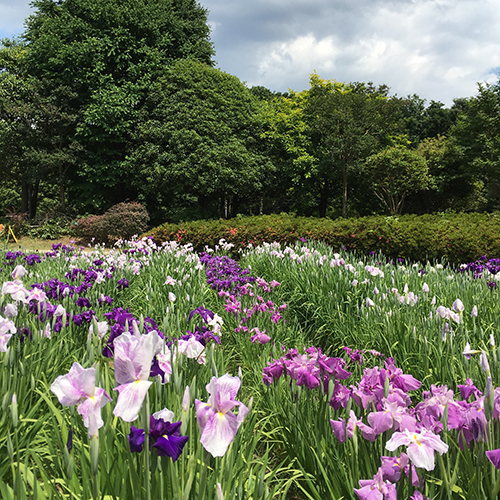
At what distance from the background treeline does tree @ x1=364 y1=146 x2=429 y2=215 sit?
65 millimetres

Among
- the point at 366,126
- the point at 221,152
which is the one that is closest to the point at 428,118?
the point at 366,126

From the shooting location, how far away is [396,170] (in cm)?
2177

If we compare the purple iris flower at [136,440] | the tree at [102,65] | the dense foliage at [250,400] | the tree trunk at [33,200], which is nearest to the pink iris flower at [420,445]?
the dense foliage at [250,400]

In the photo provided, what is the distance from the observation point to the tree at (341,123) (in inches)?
830

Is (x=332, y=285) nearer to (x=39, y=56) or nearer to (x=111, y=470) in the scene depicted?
(x=111, y=470)

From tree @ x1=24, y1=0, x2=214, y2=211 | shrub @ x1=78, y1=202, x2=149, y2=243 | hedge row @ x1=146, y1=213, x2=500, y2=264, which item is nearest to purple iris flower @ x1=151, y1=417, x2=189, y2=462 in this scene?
hedge row @ x1=146, y1=213, x2=500, y2=264

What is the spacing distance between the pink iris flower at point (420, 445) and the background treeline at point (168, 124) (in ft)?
54.2

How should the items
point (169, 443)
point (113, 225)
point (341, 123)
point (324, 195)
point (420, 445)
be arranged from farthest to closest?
point (324, 195), point (341, 123), point (113, 225), point (420, 445), point (169, 443)

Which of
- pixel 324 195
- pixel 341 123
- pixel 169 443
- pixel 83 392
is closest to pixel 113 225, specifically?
pixel 341 123

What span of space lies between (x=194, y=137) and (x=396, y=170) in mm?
11984

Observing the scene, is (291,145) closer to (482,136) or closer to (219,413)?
(482,136)

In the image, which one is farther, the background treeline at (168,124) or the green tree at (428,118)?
the green tree at (428,118)

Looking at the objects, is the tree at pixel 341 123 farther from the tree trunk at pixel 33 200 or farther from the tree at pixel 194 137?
the tree trunk at pixel 33 200

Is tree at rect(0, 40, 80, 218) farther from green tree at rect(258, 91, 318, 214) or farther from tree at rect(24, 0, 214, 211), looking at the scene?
green tree at rect(258, 91, 318, 214)
